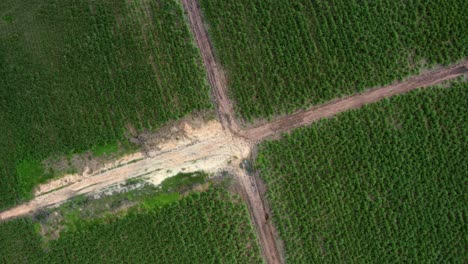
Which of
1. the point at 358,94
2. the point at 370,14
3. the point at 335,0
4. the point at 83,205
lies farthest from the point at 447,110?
the point at 83,205

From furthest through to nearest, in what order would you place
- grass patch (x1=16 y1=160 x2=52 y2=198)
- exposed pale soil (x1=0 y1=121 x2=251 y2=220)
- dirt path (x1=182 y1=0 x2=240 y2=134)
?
grass patch (x1=16 y1=160 x2=52 y2=198) < dirt path (x1=182 y1=0 x2=240 y2=134) < exposed pale soil (x1=0 y1=121 x2=251 y2=220)

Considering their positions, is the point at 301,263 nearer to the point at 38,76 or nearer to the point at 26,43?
the point at 38,76

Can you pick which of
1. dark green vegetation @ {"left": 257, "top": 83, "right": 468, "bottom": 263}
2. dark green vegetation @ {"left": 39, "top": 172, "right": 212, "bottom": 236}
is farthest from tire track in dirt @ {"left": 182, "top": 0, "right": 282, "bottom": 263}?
dark green vegetation @ {"left": 39, "top": 172, "right": 212, "bottom": 236}

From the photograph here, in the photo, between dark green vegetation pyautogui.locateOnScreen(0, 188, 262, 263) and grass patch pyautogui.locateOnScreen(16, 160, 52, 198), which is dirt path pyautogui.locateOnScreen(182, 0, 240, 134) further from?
grass patch pyautogui.locateOnScreen(16, 160, 52, 198)

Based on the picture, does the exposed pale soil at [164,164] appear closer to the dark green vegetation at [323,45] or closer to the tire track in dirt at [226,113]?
the tire track in dirt at [226,113]

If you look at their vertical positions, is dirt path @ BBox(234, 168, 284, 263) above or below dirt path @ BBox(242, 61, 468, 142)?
below

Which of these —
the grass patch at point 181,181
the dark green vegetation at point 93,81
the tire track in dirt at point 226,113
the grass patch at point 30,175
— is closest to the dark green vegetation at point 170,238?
the tire track in dirt at point 226,113
